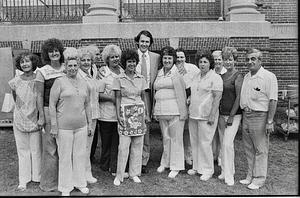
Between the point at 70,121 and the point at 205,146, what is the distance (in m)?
2.02

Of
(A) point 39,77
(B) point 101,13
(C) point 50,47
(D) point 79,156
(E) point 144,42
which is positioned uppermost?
(B) point 101,13

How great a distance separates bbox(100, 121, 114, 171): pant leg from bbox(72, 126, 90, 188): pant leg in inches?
27.3

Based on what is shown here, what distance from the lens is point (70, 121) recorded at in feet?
15.0

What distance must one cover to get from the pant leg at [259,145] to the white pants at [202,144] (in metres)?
0.57

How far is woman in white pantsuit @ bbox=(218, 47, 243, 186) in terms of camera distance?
5.22 meters

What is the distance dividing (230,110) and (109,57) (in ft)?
6.25

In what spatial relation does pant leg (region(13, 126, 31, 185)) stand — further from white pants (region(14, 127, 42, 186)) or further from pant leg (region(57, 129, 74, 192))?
pant leg (region(57, 129, 74, 192))

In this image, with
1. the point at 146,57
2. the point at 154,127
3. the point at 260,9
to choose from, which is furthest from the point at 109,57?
the point at 260,9

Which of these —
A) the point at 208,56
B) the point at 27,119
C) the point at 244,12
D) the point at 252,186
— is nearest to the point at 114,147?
the point at 27,119

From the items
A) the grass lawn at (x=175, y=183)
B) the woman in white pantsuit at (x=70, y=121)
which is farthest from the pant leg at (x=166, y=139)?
the woman in white pantsuit at (x=70, y=121)

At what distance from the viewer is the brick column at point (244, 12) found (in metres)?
8.38

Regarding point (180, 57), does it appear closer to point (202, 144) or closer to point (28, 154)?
point (202, 144)

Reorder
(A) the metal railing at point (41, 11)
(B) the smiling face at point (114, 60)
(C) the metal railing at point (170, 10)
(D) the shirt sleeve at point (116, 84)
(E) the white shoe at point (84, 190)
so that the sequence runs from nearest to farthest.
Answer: (E) the white shoe at point (84, 190), (D) the shirt sleeve at point (116, 84), (B) the smiling face at point (114, 60), (C) the metal railing at point (170, 10), (A) the metal railing at point (41, 11)

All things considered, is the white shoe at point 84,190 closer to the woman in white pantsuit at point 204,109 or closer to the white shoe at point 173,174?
Answer: the white shoe at point 173,174
